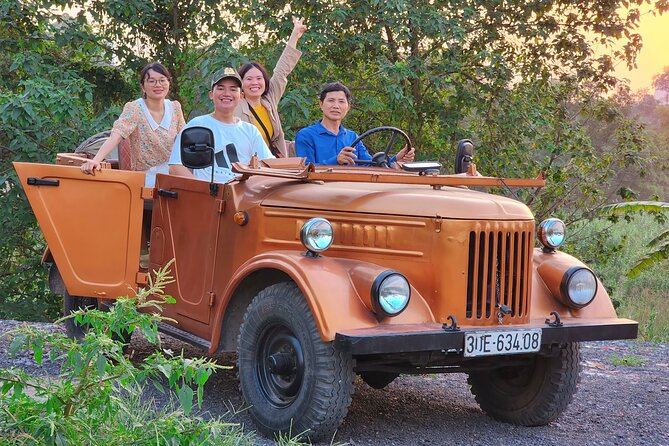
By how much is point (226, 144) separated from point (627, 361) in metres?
3.87

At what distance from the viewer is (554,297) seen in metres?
5.25

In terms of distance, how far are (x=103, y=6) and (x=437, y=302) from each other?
275 inches

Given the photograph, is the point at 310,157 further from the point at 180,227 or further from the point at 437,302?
the point at 437,302

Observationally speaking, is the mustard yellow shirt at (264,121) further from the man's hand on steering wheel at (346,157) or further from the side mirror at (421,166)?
the side mirror at (421,166)

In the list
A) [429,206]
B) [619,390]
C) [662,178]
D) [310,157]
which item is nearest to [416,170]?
[429,206]

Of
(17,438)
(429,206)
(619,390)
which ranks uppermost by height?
(429,206)

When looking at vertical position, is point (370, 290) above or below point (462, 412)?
above

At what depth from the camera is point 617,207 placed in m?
11.0

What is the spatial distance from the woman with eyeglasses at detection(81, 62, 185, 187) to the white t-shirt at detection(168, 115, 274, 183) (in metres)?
0.36

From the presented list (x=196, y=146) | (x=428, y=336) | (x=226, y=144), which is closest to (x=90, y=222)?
(x=226, y=144)

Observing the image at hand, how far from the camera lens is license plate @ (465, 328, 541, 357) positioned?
15.2ft

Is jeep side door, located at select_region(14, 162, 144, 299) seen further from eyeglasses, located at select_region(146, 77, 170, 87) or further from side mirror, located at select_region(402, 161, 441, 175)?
side mirror, located at select_region(402, 161, 441, 175)

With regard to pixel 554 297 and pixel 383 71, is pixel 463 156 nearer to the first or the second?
pixel 554 297

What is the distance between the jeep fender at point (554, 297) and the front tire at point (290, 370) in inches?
46.5
